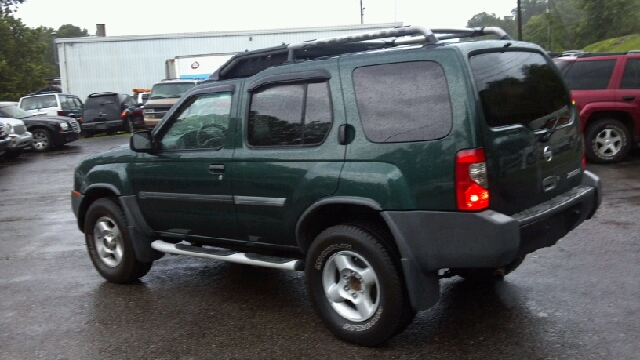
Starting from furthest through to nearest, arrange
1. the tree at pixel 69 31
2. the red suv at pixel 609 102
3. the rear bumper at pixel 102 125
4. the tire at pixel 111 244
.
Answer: the tree at pixel 69 31 < the rear bumper at pixel 102 125 < the red suv at pixel 609 102 < the tire at pixel 111 244

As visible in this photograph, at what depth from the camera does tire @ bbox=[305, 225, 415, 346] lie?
440cm

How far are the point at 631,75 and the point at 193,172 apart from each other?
351 inches

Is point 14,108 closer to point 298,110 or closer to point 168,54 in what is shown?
point 168,54

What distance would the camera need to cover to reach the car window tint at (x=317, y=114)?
4.77 meters

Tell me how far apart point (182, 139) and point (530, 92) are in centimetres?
271

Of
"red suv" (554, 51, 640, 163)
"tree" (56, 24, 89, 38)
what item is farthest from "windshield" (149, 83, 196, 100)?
"tree" (56, 24, 89, 38)

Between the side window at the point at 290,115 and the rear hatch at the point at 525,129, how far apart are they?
1071 millimetres

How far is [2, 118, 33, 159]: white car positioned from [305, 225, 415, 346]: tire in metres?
15.6

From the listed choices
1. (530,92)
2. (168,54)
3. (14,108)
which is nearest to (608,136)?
(530,92)

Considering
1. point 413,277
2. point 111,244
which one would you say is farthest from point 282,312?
point 111,244

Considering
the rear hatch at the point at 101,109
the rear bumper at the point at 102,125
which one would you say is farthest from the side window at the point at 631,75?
the rear hatch at the point at 101,109

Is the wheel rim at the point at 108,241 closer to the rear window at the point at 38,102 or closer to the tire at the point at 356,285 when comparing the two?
the tire at the point at 356,285

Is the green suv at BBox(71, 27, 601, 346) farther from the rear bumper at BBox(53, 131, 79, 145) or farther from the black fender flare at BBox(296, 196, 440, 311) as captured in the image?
the rear bumper at BBox(53, 131, 79, 145)

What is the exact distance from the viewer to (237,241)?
5.43 metres
